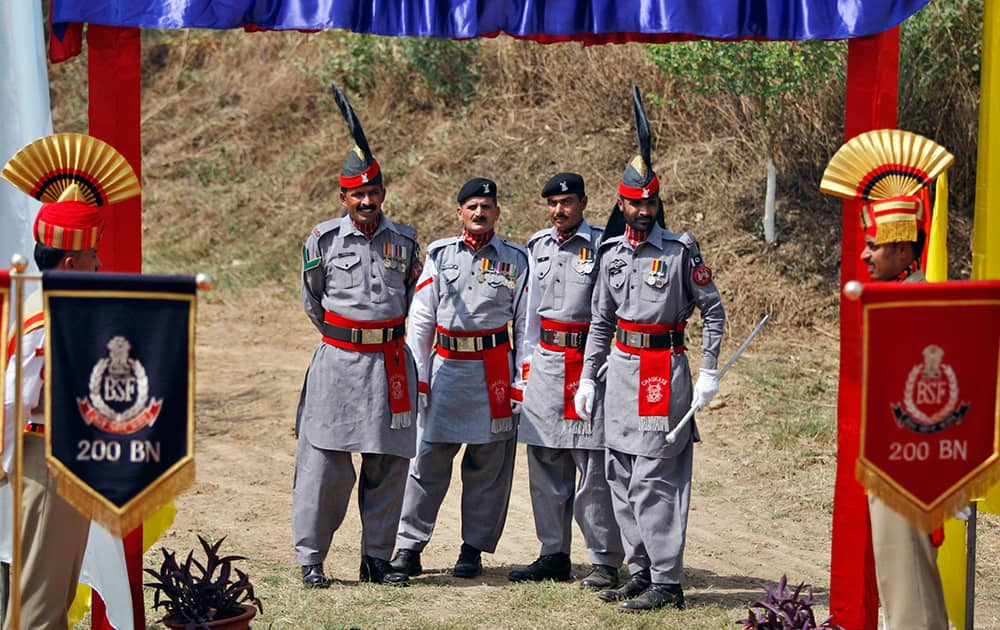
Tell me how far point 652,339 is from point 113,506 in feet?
8.72

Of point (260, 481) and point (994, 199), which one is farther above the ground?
point (994, 199)

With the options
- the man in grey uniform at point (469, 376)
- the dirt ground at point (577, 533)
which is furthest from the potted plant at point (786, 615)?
the man in grey uniform at point (469, 376)

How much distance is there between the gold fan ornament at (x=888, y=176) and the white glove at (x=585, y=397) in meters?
1.90

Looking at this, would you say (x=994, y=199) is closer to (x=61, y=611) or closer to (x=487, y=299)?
(x=487, y=299)

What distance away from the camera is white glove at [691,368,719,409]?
600 cm

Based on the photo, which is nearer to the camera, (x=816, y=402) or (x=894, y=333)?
(x=894, y=333)

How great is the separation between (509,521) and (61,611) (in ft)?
11.9

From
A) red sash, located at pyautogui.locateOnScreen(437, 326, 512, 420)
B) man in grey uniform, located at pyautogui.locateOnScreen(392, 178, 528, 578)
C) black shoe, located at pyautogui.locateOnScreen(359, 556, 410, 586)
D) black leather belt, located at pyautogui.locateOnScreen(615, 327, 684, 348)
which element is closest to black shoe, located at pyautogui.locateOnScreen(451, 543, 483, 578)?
man in grey uniform, located at pyautogui.locateOnScreen(392, 178, 528, 578)

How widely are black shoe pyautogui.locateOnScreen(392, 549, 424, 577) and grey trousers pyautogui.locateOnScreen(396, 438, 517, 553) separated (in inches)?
1.1

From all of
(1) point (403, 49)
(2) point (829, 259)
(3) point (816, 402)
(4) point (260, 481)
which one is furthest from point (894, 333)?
(1) point (403, 49)

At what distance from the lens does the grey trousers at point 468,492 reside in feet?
22.1

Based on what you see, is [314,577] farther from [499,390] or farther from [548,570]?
[499,390]

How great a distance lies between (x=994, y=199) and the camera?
17.0ft

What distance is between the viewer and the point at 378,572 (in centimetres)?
654
